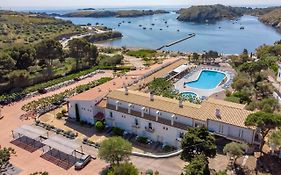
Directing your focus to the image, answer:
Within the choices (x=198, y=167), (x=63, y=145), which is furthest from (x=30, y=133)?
(x=198, y=167)

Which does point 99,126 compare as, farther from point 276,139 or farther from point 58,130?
point 276,139

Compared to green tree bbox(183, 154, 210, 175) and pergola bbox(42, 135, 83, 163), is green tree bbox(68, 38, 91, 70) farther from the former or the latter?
green tree bbox(183, 154, 210, 175)

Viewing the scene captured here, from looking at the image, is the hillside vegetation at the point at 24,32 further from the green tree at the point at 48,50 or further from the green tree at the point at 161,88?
the green tree at the point at 161,88

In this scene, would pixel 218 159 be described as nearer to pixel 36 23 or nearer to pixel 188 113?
pixel 188 113

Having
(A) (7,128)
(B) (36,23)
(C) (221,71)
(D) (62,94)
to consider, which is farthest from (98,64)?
(B) (36,23)

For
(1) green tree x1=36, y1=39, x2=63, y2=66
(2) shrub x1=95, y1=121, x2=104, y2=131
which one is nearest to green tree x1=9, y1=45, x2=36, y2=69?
(1) green tree x1=36, y1=39, x2=63, y2=66

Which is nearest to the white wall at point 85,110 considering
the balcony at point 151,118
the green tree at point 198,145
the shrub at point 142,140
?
the balcony at point 151,118
